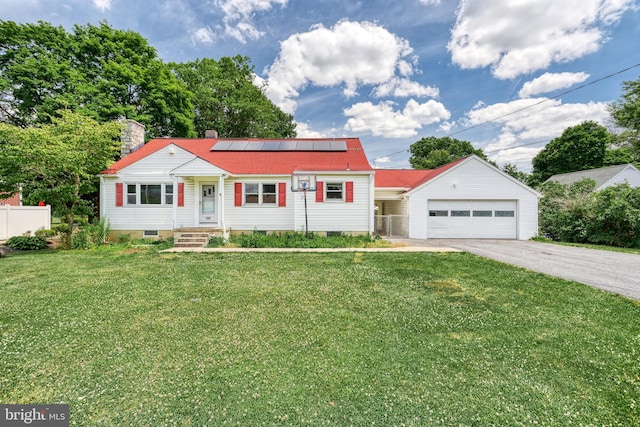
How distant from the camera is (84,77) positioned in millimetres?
17594

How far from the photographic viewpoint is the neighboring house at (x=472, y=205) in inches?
581

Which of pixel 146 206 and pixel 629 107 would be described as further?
pixel 629 107

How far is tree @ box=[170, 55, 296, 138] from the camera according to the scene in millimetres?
26625

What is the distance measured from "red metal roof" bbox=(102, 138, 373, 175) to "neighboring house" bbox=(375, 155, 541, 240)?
417cm

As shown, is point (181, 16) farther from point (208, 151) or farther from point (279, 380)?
point (279, 380)

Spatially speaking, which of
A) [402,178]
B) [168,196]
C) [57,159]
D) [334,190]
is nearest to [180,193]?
[168,196]

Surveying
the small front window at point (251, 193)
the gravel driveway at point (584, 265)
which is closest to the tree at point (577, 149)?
the gravel driveway at point (584, 265)

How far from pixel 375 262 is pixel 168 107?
20806mm

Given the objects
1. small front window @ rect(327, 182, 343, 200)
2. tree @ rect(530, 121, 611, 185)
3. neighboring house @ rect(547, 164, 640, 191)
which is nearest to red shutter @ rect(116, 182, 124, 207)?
small front window @ rect(327, 182, 343, 200)

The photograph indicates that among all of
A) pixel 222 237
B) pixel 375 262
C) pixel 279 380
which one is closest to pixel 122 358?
pixel 279 380

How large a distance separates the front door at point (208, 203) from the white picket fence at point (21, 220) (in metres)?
9.20

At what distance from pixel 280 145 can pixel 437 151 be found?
31.9 m

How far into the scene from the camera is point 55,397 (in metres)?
2.46

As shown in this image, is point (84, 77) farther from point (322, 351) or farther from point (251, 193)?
point (322, 351)
